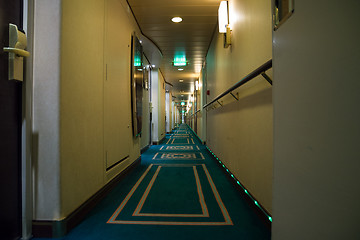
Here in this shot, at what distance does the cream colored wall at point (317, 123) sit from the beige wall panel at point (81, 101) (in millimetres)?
1613

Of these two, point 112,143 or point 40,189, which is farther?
point 112,143

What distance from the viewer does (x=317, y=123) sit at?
0.66 meters

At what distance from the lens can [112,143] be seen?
2.78m

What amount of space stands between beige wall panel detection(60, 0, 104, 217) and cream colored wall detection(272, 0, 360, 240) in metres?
1.61

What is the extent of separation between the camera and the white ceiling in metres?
3.66

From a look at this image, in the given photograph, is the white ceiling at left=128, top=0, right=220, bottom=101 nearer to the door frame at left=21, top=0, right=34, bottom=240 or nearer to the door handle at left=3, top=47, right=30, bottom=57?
the door frame at left=21, top=0, right=34, bottom=240

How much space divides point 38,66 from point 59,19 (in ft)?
1.37

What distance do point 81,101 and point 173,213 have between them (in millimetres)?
1442

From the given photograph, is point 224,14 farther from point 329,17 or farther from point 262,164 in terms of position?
point 329,17

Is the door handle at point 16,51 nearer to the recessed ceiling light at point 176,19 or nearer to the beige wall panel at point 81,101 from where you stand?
the beige wall panel at point 81,101

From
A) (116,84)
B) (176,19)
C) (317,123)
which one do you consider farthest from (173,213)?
(176,19)

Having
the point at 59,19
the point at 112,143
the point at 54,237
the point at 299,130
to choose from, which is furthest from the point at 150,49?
the point at 299,130

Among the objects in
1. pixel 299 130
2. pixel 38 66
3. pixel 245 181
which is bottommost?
pixel 245 181

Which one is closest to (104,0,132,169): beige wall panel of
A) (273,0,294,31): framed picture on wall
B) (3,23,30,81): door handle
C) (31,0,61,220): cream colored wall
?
(31,0,61,220): cream colored wall
